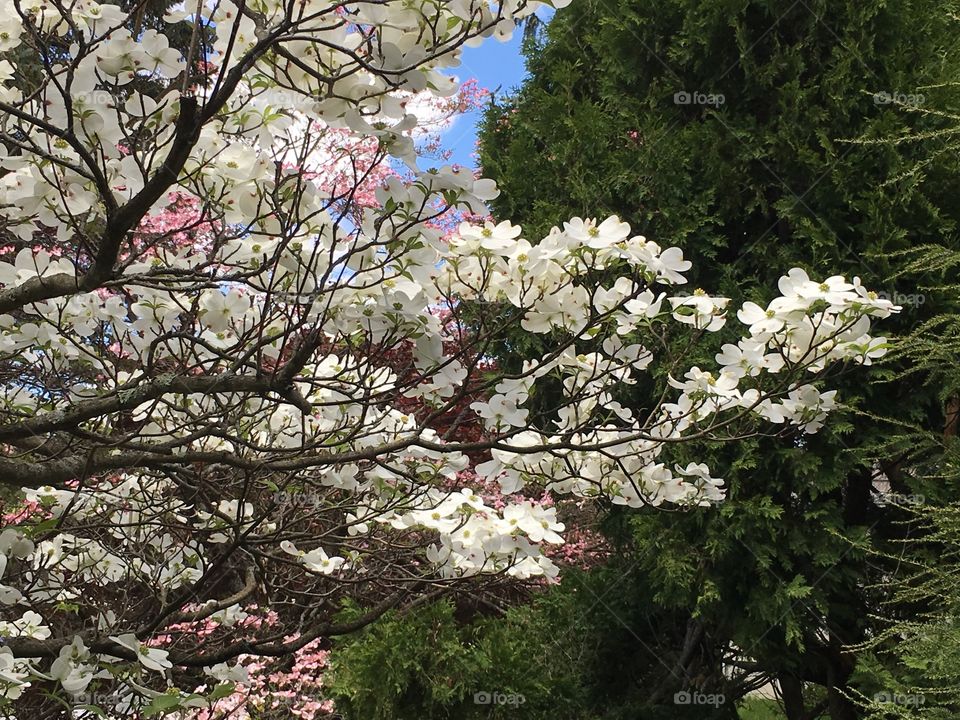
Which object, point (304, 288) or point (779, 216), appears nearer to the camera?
point (304, 288)

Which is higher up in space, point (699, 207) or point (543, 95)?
point (543, 95)

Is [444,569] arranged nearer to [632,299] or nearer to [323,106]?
[632,299]

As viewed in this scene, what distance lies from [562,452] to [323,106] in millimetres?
1084

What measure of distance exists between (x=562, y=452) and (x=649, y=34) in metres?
2.64

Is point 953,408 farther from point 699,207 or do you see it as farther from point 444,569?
point 444,569

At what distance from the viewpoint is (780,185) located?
373 cm

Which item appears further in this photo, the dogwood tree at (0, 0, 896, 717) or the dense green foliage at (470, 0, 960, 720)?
the dense green foliage at (470, 0, 960, 720)

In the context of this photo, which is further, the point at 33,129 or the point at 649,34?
the point at 649,34

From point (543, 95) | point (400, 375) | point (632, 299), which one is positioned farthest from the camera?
point (543, 95)

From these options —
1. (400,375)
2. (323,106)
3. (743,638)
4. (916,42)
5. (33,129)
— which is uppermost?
(916,42)

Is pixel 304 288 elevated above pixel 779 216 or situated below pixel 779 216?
below

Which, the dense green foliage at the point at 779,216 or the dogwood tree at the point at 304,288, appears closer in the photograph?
the dogwood tree at the point at 304,288

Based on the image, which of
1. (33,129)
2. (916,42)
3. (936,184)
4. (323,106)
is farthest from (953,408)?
(33,129)

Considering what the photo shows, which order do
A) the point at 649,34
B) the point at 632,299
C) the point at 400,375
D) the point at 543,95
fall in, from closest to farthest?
the point at 632,299
the point at 400,375
the point at 649,34
the point at 543,95
